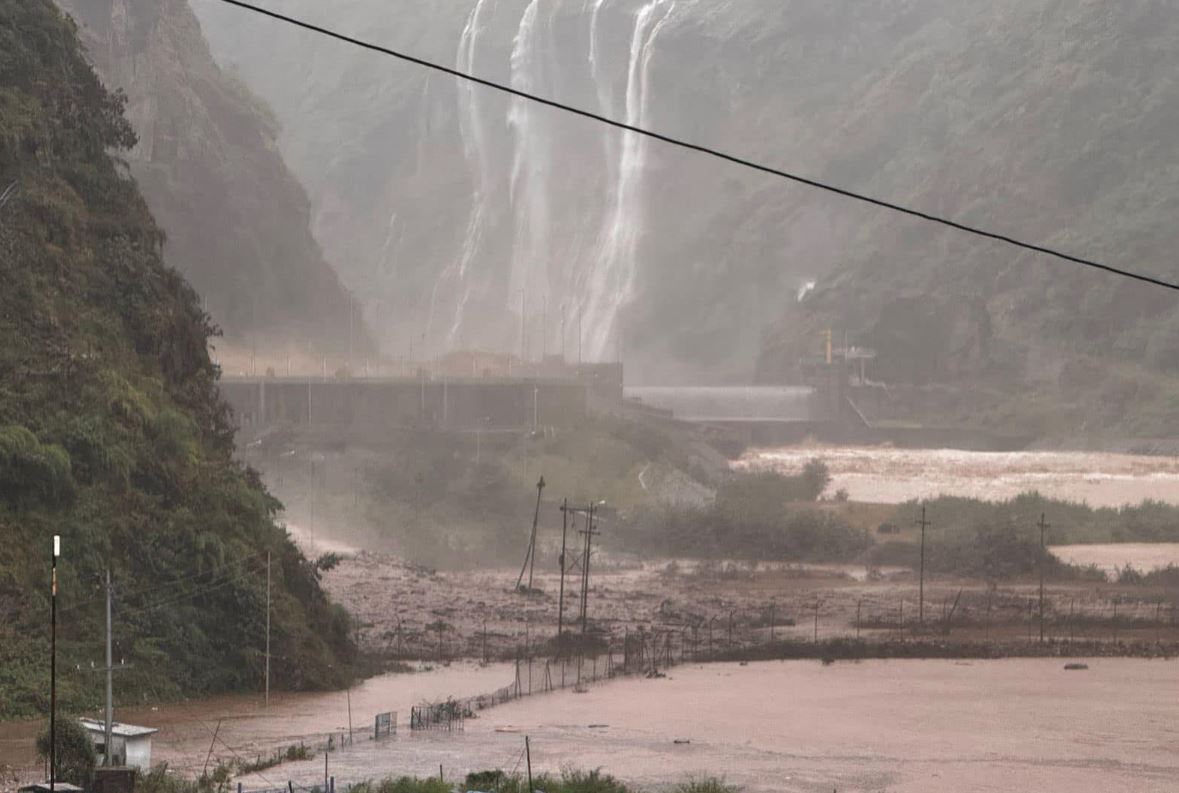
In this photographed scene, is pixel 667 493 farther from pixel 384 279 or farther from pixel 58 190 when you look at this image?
pixel 384 279

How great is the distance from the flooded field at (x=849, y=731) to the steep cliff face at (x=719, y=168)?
84.8m

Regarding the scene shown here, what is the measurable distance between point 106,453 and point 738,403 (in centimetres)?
7697

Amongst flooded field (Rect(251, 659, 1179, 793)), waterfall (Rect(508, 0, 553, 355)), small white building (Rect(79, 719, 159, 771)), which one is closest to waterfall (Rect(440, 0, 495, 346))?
waterfall (Rect(508, 0, 553, 355))

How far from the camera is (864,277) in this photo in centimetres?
14538

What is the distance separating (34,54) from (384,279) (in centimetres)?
9285

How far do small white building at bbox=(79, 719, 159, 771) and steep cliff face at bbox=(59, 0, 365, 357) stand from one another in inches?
2872

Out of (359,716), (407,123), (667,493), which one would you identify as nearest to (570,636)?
(359,716)

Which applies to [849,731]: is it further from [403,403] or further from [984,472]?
[984,472]

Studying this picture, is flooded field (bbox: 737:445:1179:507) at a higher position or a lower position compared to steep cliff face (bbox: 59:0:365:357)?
lower

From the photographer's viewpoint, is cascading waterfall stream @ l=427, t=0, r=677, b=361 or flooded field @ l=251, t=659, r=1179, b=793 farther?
cascading waterfall stream @ l=427, t=0, r=677, b=361

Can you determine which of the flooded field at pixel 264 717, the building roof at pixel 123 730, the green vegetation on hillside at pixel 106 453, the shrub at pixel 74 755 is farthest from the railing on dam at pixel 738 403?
the shrub at pixel 74 755

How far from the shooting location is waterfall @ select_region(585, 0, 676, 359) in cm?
14762

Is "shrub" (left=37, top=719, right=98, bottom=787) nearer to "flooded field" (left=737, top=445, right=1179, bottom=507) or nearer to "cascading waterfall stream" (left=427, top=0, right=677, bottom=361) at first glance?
"flooded field" (left=737, top=445, right=1179, bottom=507)

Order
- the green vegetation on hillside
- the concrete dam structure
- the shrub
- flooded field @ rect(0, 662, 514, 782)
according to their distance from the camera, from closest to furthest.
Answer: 1. the shrub
2. flooded field @ rect(0, 662, 514, 782)
3. the green vegetation on hillside
4. the concrete dam structure
